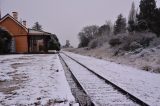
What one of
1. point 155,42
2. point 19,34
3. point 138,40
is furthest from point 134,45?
point 19,34

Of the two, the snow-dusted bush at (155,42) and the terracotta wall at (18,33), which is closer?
the snow-dusted bush at (155,42)

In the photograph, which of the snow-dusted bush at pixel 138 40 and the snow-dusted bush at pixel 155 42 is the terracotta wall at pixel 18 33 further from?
the snow-dusted bush at pixel 155 42

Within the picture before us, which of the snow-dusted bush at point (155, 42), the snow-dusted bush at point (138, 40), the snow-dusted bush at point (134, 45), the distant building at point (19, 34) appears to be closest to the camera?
the snow-dusted bush at point (155, 42)

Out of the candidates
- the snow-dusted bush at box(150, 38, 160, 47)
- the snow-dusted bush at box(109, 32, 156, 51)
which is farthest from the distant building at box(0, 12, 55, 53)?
the snow-dusted bush at box(150, 38, 160, 47)

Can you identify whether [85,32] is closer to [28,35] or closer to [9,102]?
[28,35]

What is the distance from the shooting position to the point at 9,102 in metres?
7.61

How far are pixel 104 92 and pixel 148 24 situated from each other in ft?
112

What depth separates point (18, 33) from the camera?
1864 inches

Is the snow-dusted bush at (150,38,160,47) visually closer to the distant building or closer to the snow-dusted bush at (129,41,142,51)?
the snow-dusted bush at (129,41,142,51)

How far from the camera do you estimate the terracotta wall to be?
47.0 metres

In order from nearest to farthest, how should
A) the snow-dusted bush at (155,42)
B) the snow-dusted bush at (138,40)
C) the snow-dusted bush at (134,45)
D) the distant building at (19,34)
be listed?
the snow-dusted bush at (155,42)
the snow-dusted bush at (134,45)
the snow-dusted bush at (138,40)
the distant building at (19,34)

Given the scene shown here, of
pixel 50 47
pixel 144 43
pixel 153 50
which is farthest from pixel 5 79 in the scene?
pixel 50 47

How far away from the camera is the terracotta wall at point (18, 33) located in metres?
47.0

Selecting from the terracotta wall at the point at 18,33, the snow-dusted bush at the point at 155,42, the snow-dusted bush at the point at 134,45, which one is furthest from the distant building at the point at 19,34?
the snow-dusted bush at the point at 155,42
